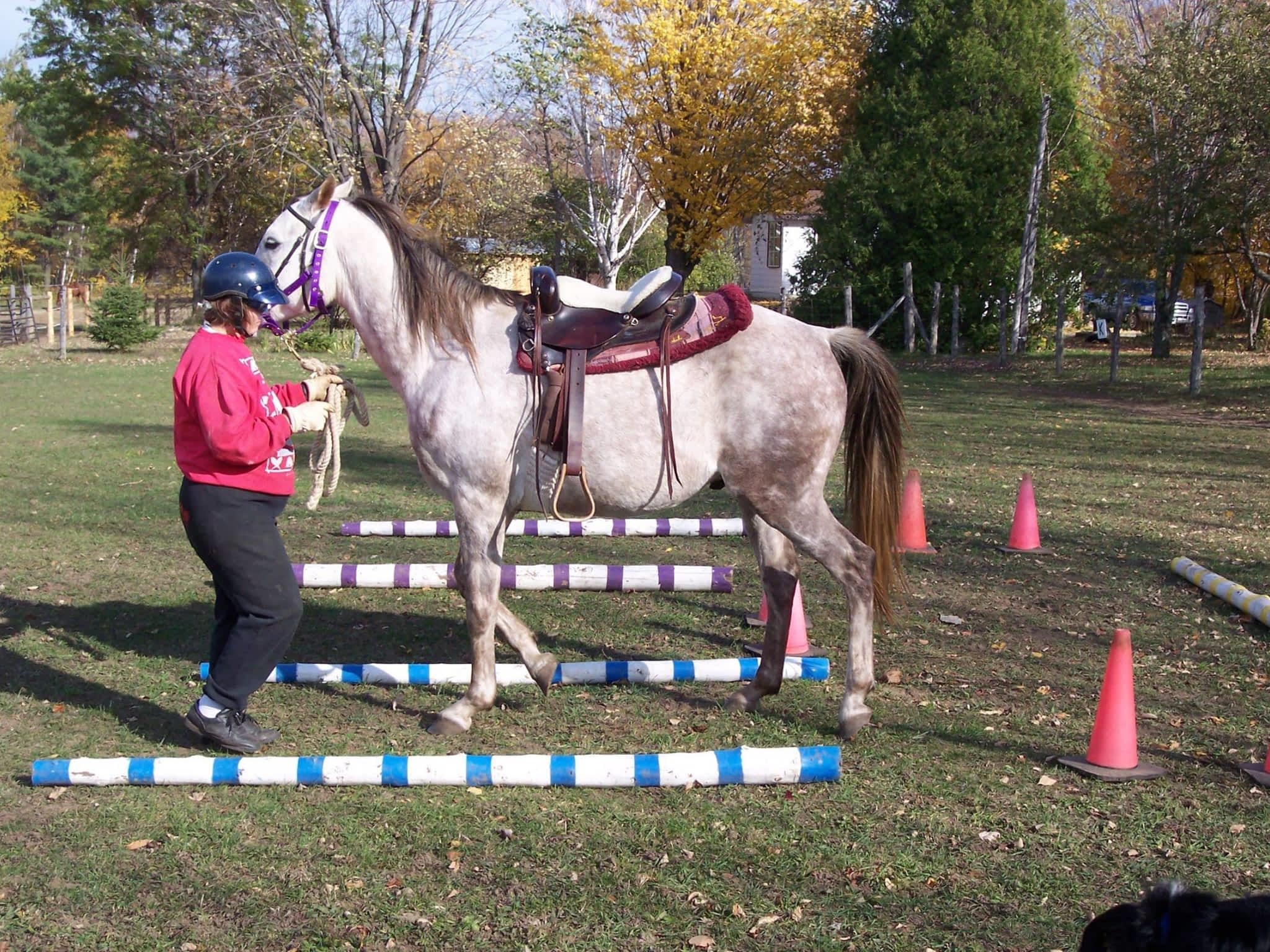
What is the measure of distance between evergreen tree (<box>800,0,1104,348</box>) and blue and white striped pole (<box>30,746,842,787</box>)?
24.7 m

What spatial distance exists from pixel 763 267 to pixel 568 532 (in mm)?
45315

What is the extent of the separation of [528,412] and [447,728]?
5.04 ft

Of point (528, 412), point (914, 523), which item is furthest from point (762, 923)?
point (914, 523)

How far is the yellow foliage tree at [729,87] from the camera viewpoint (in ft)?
96.2

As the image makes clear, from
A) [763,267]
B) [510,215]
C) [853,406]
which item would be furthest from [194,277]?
[853,406]

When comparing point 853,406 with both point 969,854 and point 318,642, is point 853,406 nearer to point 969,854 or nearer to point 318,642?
point 969,854

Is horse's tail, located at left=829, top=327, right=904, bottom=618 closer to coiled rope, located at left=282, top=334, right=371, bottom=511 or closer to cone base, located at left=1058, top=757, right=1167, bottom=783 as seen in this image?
cone base, located at left=1058, top=757, right=1167, bottom=783

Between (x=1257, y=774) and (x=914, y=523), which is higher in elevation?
(x=914, y=523)

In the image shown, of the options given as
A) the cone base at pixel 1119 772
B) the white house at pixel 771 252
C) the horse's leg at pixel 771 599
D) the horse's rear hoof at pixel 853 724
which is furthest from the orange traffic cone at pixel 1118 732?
the white house at pixel 771 252

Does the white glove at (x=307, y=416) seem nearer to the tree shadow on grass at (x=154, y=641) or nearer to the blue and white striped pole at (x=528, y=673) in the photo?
the blue and white striped pole at (x=528, y=673)

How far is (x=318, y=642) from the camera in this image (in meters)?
6.21

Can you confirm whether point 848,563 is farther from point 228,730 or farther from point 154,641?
point 154,641

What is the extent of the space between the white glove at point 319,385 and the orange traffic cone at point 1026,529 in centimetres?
536

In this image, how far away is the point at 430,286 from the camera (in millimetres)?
5059
